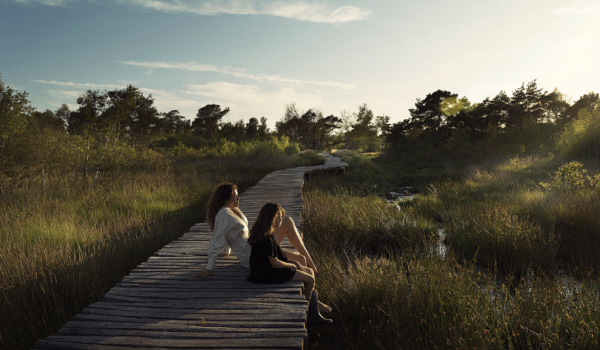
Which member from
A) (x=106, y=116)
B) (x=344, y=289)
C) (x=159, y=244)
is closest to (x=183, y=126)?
(x=106, y=116)

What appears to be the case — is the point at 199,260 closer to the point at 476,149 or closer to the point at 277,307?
the point at 277,307

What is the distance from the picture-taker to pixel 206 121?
41.9 metres

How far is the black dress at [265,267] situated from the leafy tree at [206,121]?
40554 mm

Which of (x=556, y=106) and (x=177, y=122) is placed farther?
(x=177, y=122)

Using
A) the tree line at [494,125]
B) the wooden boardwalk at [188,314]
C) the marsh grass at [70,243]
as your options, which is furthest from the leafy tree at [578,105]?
the wooden boardwalk at [188,314]

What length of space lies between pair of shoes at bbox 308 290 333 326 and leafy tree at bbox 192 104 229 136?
4081 cm

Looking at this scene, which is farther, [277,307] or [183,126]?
[183,126]

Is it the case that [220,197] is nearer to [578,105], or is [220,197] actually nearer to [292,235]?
[292,235]

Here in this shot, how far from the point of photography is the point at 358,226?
257 inches

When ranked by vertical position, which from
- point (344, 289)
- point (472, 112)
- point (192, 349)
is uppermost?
point (472, 112)

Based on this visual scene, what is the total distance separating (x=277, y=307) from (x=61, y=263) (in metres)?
3.22

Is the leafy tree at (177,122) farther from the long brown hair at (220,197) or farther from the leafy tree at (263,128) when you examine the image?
the long brown hair at (220,197)

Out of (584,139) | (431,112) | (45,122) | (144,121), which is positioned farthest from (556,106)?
(45,122)

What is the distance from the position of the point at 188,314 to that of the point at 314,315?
1.26m
